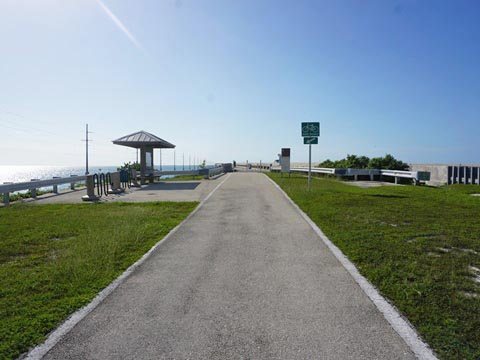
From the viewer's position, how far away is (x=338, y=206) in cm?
1112

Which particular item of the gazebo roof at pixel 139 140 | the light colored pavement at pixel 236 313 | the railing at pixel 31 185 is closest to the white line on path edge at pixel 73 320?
the light colored pavement at pixel 236 313

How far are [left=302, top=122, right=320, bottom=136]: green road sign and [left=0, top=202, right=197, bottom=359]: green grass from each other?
9.20 metres

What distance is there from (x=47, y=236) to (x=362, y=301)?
702 centimetres

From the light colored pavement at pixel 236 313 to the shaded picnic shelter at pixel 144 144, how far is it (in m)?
17.1

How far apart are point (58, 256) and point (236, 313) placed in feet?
13.3

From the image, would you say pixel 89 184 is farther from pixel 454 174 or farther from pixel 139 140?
pixel 454 174

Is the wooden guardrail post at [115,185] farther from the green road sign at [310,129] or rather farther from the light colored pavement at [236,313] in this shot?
A: the light colored pavement at [236,313]

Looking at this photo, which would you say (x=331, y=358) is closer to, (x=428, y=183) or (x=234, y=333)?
(x=234, y=333)

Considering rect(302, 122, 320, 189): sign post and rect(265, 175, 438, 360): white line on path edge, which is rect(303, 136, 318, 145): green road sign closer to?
rect(302, 122, 320, 189): sign post

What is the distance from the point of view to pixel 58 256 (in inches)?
223

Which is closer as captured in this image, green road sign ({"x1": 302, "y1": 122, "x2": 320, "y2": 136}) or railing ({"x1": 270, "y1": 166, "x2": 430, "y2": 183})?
green road sign ({"x1": 302, "y1": 122, "x2": 320, "y2": 136})

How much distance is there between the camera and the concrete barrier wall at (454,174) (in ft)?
62.6

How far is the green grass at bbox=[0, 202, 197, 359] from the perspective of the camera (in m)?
3.37

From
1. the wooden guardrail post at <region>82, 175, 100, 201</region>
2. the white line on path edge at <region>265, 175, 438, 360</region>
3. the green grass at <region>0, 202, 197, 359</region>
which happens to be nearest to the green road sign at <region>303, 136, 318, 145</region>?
Result: the green grass at <region>0, 202, 197, 359</region>
